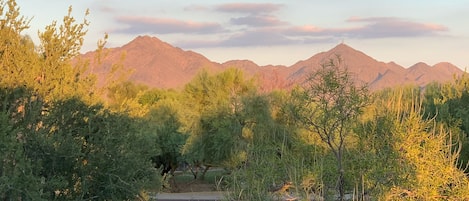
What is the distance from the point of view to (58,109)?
12.6 metres

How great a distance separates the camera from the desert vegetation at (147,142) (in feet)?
34.9

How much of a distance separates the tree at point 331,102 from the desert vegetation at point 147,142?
0.7 inches

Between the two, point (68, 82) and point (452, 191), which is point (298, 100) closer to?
point (452, 191)

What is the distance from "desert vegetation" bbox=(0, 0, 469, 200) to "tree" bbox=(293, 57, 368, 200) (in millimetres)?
19

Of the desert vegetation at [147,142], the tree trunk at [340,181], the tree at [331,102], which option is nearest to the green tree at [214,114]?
the desert vegetation at [147,142]

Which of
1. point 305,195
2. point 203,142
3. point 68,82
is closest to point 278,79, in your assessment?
point 203,142

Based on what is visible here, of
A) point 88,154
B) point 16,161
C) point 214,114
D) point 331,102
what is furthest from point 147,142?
point 214,114

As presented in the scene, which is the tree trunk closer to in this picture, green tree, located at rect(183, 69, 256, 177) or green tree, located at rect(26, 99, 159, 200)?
green tree, located at rect(26, 99, 159, 200)

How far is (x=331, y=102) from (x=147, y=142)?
4.56 meters

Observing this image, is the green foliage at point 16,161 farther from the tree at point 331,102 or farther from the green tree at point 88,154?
the tree at point 331,102

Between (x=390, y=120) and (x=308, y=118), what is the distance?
145cm

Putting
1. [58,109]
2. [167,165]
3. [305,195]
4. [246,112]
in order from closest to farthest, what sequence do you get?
1. [305,195]
2. [58,109]
3. [246,112]
4. [167,165]

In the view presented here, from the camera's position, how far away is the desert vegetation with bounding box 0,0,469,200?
10648 mm

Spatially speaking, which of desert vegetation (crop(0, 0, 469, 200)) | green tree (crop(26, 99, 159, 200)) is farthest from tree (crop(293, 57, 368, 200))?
green tree (crop(26, 99, 159, 200))
